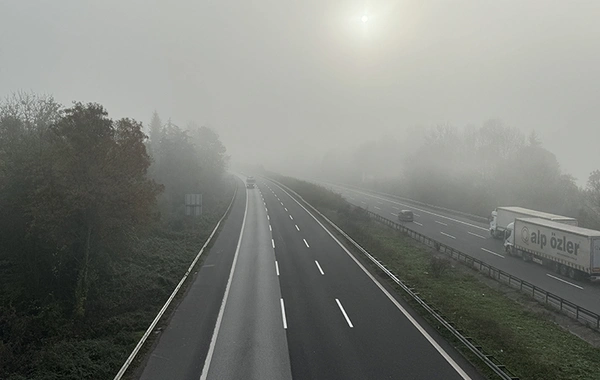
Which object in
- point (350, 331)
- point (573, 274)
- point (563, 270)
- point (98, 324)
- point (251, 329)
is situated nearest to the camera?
point (350, 331)

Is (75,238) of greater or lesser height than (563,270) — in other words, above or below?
above

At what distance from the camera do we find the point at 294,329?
18.0 metres

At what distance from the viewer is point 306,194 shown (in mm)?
78625

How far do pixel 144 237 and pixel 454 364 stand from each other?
27.2m

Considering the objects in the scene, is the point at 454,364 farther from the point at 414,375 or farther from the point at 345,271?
the point at 345,271

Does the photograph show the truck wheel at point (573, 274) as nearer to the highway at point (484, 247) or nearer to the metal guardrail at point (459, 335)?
the highway at point (484, 247)

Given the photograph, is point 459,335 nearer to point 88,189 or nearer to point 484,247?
point 88,189

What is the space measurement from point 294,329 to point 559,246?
23.7 m

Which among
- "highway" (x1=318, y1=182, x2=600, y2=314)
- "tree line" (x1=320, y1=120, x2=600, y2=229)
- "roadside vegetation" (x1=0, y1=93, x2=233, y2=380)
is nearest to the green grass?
"roadside vegetation" (x1=0, y1=93, x2=233, y2=380)

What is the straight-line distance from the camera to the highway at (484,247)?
84.4 ft

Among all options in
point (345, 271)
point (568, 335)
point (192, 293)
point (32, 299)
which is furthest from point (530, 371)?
point (32, 299)

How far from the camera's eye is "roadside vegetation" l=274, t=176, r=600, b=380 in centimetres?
1481

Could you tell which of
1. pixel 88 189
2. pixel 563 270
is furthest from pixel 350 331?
pixel 563 270

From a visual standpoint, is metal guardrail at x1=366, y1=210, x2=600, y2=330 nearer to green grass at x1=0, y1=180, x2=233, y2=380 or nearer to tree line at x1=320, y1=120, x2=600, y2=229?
green grass at x1=0, y1=180, x2=233, y2=380
